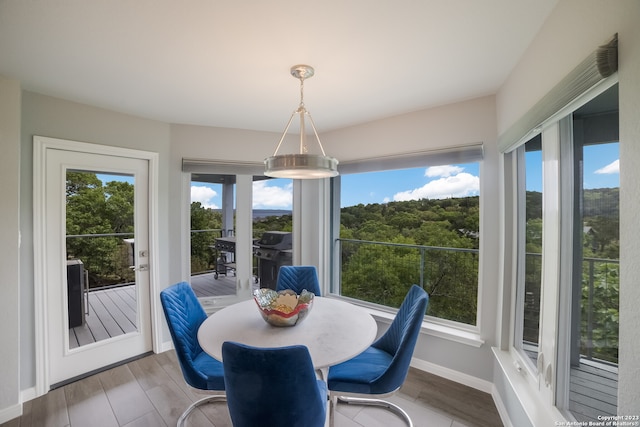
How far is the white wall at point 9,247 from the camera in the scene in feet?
6.41

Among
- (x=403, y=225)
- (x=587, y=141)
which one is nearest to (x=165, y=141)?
(x=403, y=225)

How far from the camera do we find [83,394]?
7.38 feet

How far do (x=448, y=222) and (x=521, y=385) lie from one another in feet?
5.77

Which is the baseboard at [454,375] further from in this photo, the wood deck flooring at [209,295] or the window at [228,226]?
the window at [228,226]

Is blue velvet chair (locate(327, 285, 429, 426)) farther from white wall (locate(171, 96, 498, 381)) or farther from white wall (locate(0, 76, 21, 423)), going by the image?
white wall (locate(0, 76, 21, 423))

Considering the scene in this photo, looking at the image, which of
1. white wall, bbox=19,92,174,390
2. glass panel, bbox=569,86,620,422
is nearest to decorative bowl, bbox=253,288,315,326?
glass panel, bbox=569,86,620,422

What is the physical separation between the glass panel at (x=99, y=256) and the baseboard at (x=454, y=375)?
2.87m

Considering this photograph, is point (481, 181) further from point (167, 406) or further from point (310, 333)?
point (167, 406)

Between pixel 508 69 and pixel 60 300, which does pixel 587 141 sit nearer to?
pixel 508 69

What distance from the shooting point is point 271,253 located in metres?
3.46

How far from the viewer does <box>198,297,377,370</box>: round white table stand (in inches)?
57.6

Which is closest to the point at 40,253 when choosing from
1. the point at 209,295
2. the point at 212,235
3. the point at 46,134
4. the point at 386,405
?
the point at 46,134

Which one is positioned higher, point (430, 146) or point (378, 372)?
point (430, 146)

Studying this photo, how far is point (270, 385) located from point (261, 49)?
5.72ft
